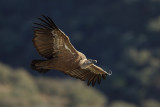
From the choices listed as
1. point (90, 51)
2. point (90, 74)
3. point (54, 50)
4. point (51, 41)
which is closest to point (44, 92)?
point (90, 51)

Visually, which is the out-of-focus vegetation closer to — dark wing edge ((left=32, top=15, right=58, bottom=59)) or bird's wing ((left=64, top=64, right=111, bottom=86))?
bird's wing ((left=64, top=64, right=111, bottom=86))

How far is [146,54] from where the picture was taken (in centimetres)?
5369

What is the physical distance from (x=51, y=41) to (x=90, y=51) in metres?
42.4

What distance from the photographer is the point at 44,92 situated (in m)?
47.1

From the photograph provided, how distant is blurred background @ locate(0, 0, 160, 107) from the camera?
4503cm

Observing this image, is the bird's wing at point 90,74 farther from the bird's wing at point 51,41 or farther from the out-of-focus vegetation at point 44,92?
the out-of-focus vegetation at point 44,92

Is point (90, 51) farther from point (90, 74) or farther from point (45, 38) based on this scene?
point (45, 38)

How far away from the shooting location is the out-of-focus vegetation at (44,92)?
4222 cm

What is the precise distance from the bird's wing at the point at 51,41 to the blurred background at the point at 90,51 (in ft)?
93.1

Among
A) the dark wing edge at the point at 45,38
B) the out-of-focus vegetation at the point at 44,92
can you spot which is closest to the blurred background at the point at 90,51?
the out-of-focus vegetation at the point at 44,92

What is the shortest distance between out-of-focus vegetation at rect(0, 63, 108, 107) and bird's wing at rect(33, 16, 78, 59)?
94.6ft

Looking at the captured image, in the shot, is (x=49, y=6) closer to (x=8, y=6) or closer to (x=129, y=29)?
(x=8, y=6)

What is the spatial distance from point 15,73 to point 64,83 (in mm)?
5049

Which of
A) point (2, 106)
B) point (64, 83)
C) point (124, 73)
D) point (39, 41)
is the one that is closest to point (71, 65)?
point (39, 41)
